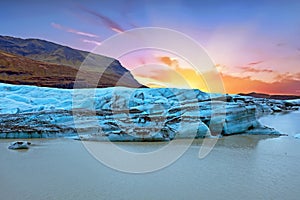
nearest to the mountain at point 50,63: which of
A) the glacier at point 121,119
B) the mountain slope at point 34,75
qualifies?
the mountain slope at point 34,75

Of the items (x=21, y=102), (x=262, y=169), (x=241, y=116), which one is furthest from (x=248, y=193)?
(x=21, y=102)

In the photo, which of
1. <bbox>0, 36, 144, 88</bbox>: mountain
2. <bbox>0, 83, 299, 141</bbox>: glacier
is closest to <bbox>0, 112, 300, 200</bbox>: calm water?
<bbox>0, 83, 299, 141</bbox>: glacier

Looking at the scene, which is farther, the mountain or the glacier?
the mountain

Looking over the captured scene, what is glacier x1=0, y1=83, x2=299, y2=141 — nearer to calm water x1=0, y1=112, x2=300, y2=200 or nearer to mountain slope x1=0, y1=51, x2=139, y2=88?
calm water x1=0, y1=112, x2=300, y2=200

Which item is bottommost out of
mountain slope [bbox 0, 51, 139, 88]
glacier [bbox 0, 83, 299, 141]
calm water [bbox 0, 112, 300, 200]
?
calm water [bbox 0, 112, 300, 200]

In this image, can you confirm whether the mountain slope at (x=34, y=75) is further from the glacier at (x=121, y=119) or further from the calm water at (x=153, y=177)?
the calm water at (x=153, y=177)
